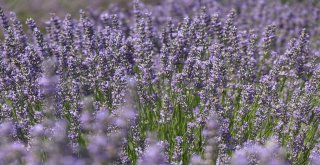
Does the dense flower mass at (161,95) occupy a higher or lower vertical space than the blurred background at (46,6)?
lower

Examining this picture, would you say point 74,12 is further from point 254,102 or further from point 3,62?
point 254,102

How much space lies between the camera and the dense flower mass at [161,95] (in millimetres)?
2959

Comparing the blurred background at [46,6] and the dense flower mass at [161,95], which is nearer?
the dense flower mass at [161,95]

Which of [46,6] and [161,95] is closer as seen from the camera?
[161,95]

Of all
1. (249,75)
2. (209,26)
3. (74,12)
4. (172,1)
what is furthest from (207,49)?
(74,12)

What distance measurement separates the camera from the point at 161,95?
4.08 metres

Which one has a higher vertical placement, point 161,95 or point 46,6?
point 46,6

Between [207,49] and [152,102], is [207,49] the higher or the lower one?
the higher one

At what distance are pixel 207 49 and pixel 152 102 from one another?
36.6 inches

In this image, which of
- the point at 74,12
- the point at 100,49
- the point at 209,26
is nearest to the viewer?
the point at 100,49

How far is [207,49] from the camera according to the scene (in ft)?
14.3

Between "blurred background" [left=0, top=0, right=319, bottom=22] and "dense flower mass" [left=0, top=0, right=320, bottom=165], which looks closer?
"dense flower mass" [left=0, top=0, right=320, bottom=165]

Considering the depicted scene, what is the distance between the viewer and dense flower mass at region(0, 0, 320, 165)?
9.71 feet

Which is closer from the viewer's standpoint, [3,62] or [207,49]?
[3,62]
